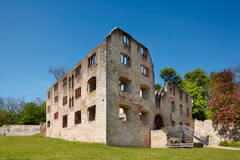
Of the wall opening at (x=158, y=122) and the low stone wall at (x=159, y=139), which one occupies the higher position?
the wall opening at (x=158, y=122)

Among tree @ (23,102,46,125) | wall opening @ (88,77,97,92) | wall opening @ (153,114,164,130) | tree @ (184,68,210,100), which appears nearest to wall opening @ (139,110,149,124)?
wall opening @ (153,114,164,130)

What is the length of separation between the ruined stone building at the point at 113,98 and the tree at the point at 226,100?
633cm

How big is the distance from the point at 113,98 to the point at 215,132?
62.7ft

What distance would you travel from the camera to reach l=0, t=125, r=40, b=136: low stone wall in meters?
39.9

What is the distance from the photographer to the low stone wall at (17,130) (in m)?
39.9

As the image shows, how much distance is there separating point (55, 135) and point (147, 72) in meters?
15.7

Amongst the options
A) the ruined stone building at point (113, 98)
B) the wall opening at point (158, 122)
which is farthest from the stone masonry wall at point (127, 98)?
the wall opening at point (158, 122)

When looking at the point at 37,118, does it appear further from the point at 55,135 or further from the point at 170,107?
the point at 170,107

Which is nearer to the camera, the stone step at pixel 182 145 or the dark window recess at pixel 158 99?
the stone step at pixel 182 145

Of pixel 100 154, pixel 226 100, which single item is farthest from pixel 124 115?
pixel 100 154

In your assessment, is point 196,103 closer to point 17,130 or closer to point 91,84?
point 91,84

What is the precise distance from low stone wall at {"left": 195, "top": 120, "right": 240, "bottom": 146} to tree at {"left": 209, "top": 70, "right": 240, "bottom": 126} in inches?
42.8

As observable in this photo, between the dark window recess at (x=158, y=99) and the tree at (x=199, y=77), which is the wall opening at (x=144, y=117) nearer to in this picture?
the dark window recess at (x=158, y=99)

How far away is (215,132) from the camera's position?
31.9 m
